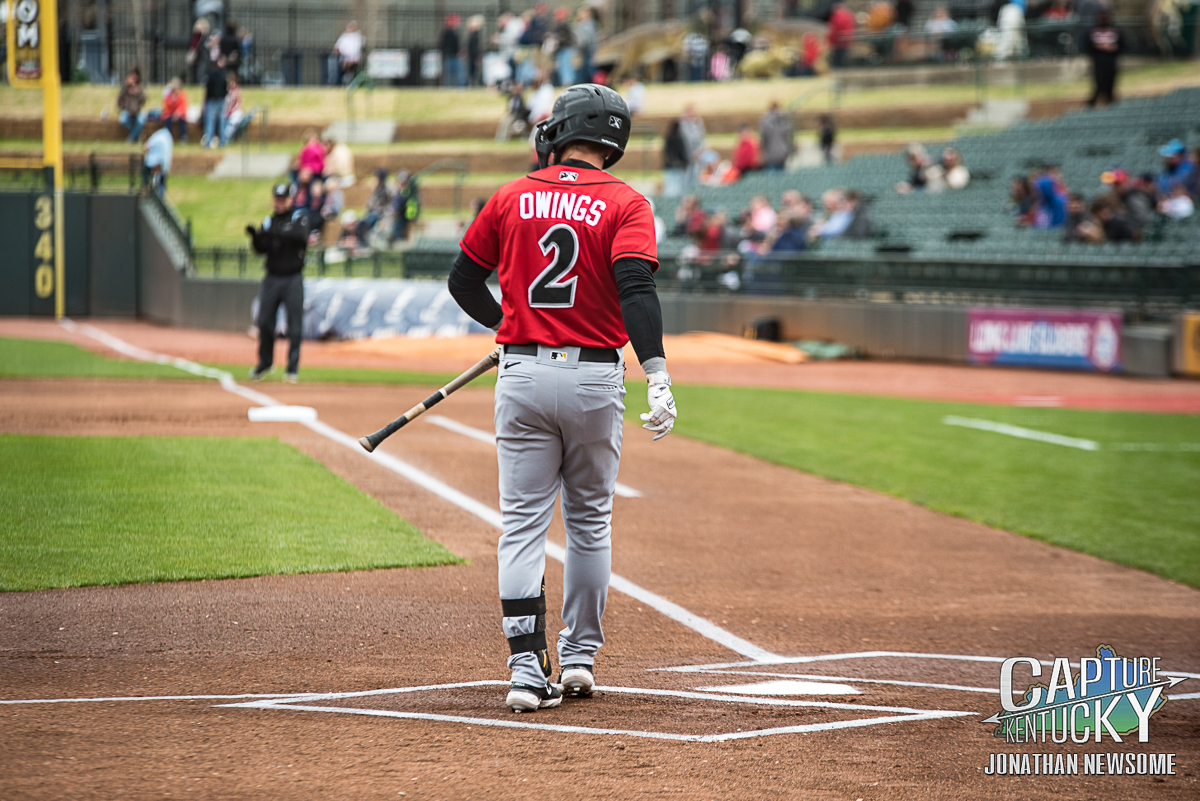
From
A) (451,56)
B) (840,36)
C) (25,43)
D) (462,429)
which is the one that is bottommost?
(462,429)

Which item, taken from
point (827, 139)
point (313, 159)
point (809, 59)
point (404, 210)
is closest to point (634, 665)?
point (404, 210)

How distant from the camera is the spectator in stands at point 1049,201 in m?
20.8

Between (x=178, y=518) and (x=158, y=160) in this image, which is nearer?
(x=178, y=518)

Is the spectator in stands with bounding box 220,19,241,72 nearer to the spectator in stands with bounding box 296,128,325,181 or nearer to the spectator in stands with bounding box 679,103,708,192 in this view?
the spectator in stands with bounding box 296,128,325,181

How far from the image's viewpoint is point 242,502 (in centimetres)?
799

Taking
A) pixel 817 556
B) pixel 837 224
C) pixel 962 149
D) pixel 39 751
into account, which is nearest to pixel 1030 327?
pixel 837 224

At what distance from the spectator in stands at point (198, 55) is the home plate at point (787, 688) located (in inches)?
1298

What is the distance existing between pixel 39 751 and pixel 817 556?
5.10 meters

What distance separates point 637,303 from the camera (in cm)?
425

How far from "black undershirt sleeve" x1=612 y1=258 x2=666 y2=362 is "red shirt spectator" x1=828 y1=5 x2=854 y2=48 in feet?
105

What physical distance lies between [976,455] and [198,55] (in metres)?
29.6

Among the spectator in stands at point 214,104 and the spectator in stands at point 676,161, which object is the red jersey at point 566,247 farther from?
the spectator in stands at point 214,104

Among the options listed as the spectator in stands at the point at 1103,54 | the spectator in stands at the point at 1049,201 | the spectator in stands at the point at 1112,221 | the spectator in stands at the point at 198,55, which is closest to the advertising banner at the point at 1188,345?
the spectator in stands at the point at 1112,221

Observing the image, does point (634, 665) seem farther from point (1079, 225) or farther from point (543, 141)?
point (1079, 225)
